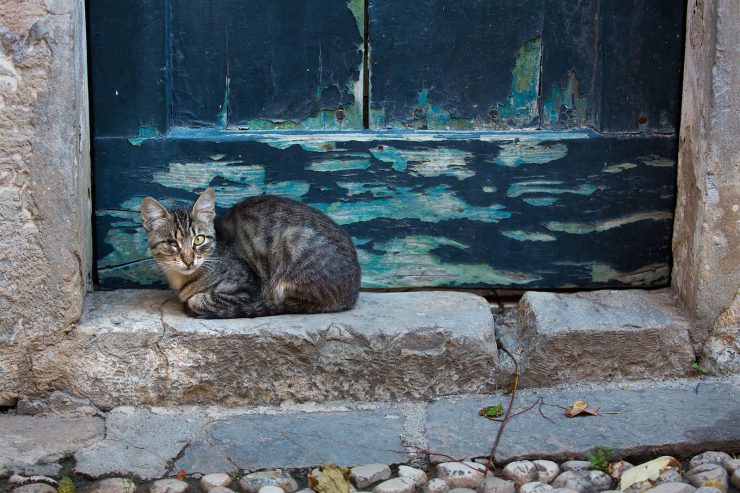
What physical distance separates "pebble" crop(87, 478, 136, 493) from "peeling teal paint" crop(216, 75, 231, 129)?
59.7 inches

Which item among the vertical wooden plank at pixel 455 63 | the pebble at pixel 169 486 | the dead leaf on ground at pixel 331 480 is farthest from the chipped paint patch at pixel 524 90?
the pebble at pixel 169 486

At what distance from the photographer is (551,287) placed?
388 cm

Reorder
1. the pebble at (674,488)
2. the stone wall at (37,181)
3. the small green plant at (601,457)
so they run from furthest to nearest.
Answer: the stone wall at (37,181) < the small green plant at (601,457) < the pebble at (674,488)

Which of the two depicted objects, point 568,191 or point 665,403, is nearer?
point 665,403

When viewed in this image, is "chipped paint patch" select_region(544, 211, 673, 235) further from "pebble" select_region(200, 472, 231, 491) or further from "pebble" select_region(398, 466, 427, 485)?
"pebble" select_region(200, 472, 231, 491)

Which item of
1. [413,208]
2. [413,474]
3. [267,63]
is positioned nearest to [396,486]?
[413,474]

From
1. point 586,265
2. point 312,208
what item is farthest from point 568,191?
point 312,208

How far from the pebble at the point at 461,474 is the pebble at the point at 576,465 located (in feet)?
0.82

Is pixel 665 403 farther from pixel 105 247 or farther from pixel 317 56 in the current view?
pixel 105 247

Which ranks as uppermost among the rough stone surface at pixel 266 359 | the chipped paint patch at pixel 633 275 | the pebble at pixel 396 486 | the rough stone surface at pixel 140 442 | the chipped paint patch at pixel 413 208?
the chipped paint patch at pixel 413 208

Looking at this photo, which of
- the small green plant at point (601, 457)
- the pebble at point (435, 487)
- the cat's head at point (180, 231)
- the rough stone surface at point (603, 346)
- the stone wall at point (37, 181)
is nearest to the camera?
the pebble at point (435, 487)

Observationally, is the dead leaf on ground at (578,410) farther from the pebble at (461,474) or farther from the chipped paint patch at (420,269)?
the chipped paint patch at (420,269)

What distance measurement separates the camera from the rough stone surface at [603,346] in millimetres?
3461

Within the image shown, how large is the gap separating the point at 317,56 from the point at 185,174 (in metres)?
0.70
